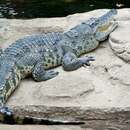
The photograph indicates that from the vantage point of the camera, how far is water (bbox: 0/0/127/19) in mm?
10016

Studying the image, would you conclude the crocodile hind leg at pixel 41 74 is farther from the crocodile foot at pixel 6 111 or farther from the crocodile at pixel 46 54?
the crocodile foot at pixel 6 111

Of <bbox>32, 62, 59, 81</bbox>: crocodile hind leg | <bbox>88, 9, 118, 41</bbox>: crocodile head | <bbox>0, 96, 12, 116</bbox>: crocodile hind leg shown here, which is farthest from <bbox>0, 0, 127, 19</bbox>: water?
<bbox>0, 96, 12, 116</bbox>: crocodile hind leg

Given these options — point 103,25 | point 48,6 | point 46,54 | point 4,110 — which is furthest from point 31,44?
point 48,6

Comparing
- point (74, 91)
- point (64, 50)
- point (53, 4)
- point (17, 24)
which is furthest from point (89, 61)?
point (53, 4)

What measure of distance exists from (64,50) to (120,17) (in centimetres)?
136

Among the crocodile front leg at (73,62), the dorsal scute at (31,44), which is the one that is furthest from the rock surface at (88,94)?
the dorsal scute at (31,44)

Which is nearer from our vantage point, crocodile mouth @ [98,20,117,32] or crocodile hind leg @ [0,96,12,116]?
crocodile hind leg @ [0,96,12,116]

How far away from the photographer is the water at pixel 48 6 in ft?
32.9

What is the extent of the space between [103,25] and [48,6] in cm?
357

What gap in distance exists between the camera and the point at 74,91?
5426 mm

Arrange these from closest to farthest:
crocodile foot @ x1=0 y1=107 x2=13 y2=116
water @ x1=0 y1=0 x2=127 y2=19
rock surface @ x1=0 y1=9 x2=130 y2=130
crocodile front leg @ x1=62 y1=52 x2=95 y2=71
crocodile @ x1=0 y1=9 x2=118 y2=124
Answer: crocodile foot @ x1=0 y1=107 x2=13 y2=116
rock surface @ x1=0 y1=9 x2=130 y2=130
crocodile @ x1=0 y1=9 x2=118 y2=124
crocodile front leg @ x1=62 y1=52 x2=95 y2=71
water @ x1=0 y1=0 x2=127 y2=19

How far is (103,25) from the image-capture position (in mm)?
6961

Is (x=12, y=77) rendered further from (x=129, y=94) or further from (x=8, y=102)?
(x=129, y=94)

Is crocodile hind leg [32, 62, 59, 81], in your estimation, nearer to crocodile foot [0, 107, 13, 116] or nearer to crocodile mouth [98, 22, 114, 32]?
crocodile foot [0, 107, 13, 116]
